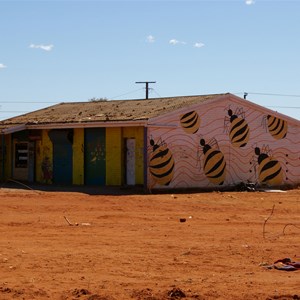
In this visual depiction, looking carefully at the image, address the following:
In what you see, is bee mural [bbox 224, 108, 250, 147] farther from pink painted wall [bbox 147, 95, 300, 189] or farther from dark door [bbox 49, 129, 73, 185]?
dark door [bbox 49, 129, 73, 185]

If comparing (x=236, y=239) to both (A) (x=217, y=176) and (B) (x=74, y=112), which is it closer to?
(A) (x=217, y=176)

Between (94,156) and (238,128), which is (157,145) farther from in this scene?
(238,128)

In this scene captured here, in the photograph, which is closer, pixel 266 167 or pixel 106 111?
pixel 106 111

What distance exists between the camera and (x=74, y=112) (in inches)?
1507

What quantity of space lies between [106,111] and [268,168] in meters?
8.94

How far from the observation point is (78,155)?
34.8 metres

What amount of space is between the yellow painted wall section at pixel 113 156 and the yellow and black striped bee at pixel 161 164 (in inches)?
64.2

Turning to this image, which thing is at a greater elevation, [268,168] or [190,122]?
[190,122]

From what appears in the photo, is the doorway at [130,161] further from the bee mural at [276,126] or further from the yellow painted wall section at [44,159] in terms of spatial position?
the bee mural at [276,126]

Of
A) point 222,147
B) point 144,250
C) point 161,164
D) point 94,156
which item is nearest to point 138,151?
point 161,164

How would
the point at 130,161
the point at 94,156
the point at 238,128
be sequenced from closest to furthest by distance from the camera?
the point at 130,161
the point at 94,156
the point at 238,128

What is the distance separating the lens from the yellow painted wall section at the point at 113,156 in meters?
33.2

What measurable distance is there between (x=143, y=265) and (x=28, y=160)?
2590 cm

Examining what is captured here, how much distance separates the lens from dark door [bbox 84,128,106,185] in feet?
111
